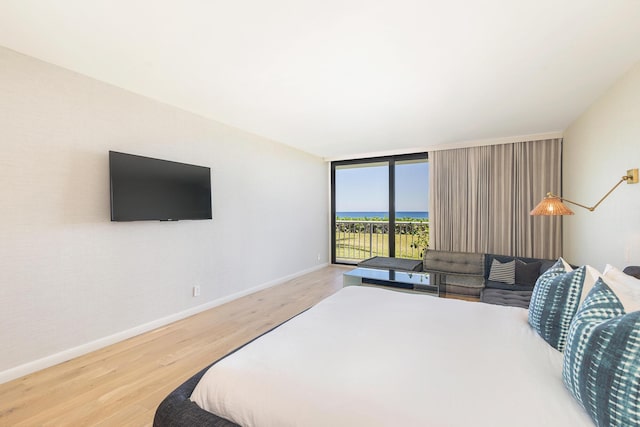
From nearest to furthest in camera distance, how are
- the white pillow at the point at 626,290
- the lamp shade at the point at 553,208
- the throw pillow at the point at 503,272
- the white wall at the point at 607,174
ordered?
the white pillow at the point at 626,290, the white wall at the point at 607,174, the lamp shade at the point at 553,208, the throw pillow at the point at 503,272

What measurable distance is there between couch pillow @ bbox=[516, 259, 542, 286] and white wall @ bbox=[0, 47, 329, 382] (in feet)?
12.6

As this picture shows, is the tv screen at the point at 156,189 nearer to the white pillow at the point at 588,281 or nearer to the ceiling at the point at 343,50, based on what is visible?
the ceiling at the point at 343,50

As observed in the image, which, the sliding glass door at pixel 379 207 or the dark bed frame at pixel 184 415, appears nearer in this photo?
the dark bed frame at pixel 184 415

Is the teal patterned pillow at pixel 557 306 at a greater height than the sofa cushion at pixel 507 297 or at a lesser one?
greater

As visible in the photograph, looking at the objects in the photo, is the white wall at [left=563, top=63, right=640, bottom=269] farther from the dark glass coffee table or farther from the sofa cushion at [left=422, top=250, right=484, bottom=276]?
the dark glass coffee table

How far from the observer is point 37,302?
220cm

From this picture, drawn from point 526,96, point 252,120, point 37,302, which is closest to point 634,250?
point 526,96

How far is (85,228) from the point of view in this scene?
8.12ft

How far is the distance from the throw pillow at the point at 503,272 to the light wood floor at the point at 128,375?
2.80m

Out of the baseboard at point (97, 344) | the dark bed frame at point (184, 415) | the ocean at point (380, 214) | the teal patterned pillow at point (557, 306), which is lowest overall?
the baseboard at point (97, 344)

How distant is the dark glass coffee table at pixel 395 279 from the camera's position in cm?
346

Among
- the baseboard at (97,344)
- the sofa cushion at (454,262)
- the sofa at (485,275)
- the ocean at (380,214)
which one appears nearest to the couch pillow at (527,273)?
the sofa at (485,275)

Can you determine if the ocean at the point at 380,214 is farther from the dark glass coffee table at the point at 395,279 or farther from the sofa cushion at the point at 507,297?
the sofa cushion at the point at 507,297

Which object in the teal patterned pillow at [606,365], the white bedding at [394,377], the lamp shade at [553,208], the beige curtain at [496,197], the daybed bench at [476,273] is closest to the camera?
the teal patterned pillow at [606,365]
